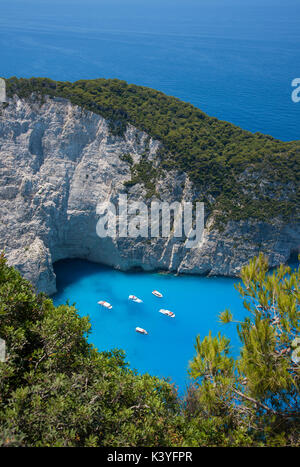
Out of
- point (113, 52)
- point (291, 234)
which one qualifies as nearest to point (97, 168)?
point (291, 234)

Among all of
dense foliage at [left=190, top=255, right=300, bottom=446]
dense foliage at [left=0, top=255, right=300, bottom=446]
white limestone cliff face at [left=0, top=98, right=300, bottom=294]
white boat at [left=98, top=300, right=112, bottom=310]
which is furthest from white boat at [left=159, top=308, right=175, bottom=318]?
dense foliage at [left=190, top=255, right=300, bottom=446]

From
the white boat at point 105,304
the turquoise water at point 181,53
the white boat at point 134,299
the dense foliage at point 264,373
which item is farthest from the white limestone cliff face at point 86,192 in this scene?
the turquoise water at point 181,53

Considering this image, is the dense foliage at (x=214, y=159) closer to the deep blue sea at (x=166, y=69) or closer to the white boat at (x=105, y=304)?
the deep blue sea at (x=166, y=69)

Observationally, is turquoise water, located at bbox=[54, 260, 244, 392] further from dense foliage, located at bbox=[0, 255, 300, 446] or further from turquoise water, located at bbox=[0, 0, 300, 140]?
turquoise water, located at bbox=[0, 0, 300, 140]

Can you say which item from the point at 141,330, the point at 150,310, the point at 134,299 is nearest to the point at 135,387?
the point at 141,330

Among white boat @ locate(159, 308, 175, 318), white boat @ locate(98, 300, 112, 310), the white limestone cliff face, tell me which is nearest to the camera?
white boat @ locate(159, 308, 175, 318)
